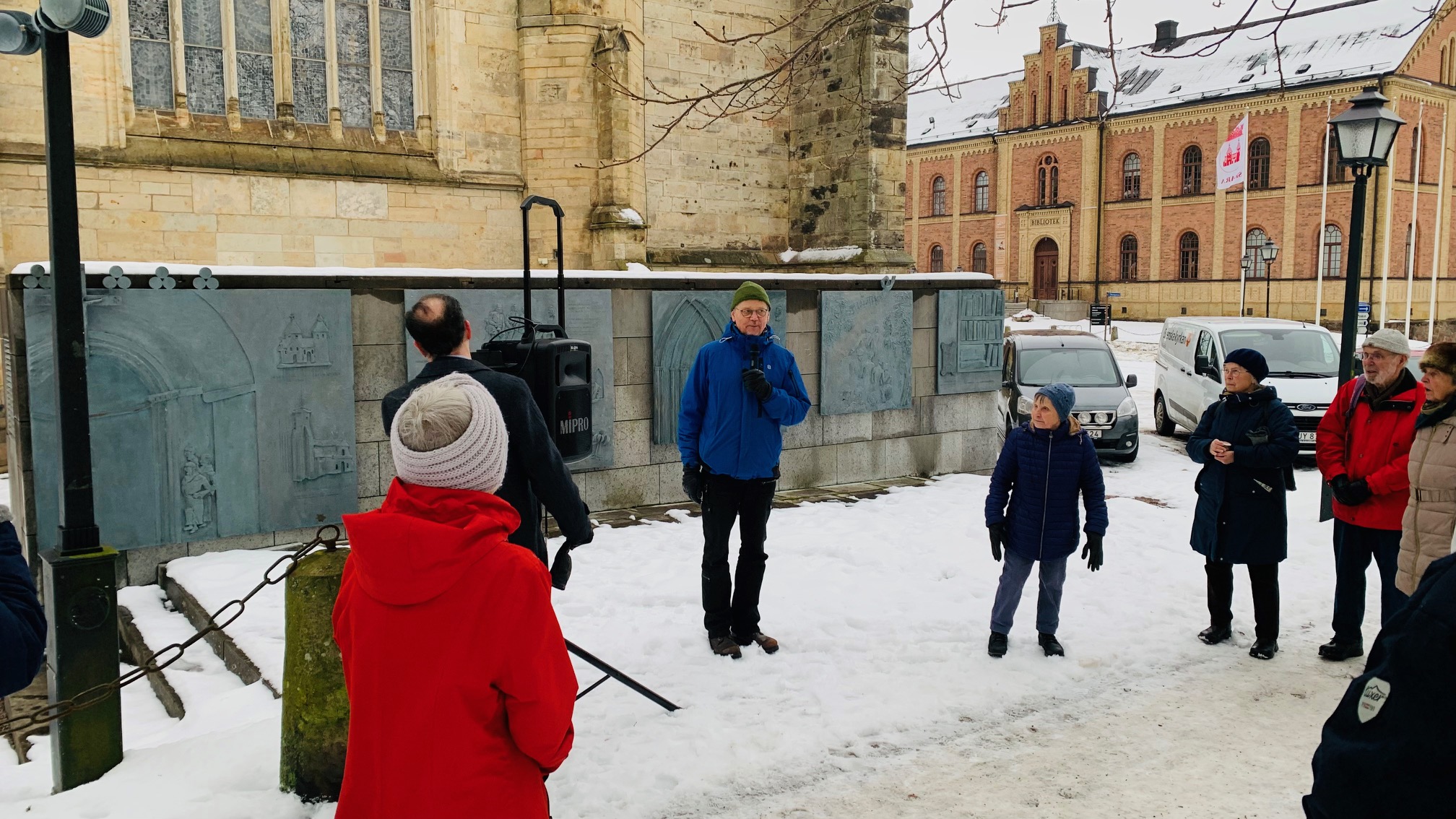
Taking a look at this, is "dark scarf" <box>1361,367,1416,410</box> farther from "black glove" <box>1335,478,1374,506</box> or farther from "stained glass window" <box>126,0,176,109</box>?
"stained glass window" <box>126,0,176,109</box>

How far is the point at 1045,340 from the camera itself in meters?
14.3

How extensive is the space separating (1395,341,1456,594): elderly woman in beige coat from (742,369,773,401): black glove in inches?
120

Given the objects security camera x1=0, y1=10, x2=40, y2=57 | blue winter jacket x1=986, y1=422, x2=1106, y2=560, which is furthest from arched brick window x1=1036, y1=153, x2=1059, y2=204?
security camera x1=0, y1=10, x2=40, y2=57

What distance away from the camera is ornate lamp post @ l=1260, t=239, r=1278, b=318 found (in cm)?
3962

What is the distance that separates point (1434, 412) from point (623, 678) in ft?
12.7

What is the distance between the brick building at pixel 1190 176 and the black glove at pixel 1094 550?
3273 centimetres

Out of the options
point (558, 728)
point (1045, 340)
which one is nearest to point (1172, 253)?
point (1045, 340)

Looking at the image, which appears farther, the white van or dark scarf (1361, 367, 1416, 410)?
the white van

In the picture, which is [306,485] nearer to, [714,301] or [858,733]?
[714,301]

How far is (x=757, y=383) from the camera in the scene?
536cm

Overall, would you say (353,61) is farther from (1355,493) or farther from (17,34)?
(1355,493)

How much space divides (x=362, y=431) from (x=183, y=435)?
3.97 ft

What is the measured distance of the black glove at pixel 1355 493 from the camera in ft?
17.7

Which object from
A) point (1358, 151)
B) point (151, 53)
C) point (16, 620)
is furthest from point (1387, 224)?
point (16, 620)
